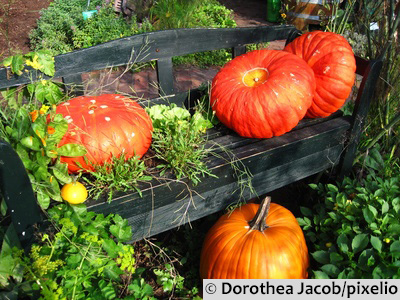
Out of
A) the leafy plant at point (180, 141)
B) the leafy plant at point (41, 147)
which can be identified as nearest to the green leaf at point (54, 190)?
the leafy plant at point (41, 147)

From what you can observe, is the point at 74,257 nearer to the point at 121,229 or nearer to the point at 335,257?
the point at 121,229

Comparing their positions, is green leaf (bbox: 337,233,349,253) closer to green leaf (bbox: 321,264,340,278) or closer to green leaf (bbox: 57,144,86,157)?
green leaf (bbox: 321,264,340,278)

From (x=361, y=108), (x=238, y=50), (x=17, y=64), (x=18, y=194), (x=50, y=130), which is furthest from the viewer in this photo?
(x=238, y=50)

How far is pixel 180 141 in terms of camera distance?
2.08 metres

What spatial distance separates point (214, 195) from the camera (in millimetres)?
2229

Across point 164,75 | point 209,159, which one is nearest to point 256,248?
point 209,159

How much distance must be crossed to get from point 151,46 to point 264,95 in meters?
0.80

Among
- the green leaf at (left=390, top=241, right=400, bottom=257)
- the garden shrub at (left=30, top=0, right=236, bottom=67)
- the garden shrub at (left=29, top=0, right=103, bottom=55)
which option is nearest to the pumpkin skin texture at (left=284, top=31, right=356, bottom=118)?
the green leaf at (left=390, top=241, right=400, bottom=257)

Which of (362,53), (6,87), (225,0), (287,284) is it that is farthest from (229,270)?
(225,0)

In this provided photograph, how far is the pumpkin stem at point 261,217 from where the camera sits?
217 cm

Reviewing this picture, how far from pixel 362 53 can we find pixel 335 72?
38.3 inches

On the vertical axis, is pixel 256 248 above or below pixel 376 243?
below

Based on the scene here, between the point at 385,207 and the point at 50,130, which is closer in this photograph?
the point at 50,130

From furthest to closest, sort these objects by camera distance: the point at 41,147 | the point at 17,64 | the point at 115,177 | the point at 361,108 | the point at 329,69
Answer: the point at 361,108 → the point at 329,69 → the point at 17,64 → the point at 115,177 → the point at 41,147
